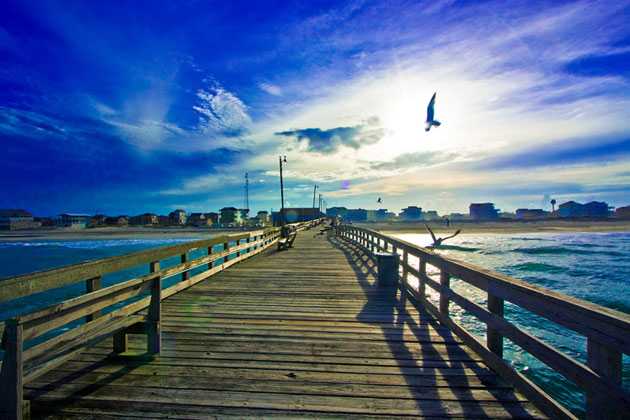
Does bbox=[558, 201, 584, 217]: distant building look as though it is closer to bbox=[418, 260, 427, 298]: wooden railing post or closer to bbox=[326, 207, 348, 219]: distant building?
bbox=[326, 207, 348, 219]: distant building

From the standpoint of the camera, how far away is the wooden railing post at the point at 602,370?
178cm

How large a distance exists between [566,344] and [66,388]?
10807 mm

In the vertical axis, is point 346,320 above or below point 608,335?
below

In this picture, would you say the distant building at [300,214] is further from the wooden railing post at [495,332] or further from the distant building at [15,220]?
the distant building at [15,220]

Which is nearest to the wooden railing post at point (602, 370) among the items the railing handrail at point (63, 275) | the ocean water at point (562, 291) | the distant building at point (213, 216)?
the railing handrail at point (63, 275)

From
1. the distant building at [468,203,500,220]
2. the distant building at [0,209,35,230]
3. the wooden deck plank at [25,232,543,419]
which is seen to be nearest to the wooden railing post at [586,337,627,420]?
the wooden deck plank at [25,232,543,419]

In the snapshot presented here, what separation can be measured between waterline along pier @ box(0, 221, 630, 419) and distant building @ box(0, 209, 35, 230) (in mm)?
137447

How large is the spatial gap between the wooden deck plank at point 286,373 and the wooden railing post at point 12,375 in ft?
1.62

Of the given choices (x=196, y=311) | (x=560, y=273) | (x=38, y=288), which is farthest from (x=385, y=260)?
(x=560, y=273)

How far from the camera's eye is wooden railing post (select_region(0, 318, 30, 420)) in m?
1.88

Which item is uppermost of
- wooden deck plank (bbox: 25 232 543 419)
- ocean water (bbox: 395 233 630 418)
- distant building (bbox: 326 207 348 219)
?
distant building (bbox: 326 207 348 219)

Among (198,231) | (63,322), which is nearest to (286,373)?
(63,322)

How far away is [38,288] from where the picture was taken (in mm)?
2531

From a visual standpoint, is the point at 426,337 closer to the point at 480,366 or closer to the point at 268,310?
the point at 480,366
